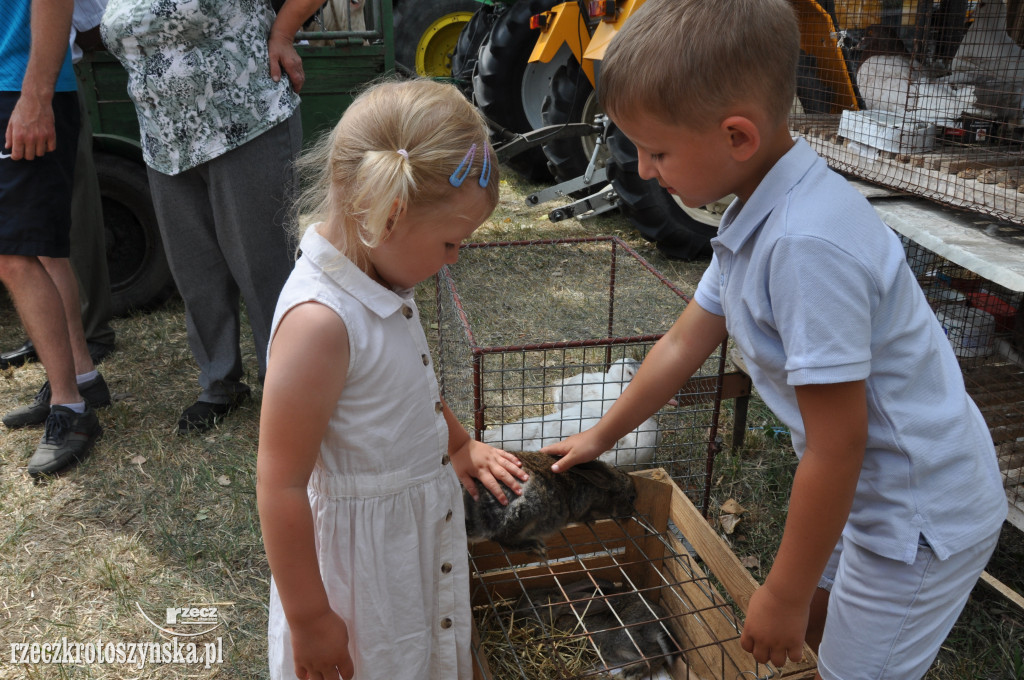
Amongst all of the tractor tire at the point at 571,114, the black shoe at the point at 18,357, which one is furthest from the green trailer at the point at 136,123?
the tractor tire at the point at 571,114

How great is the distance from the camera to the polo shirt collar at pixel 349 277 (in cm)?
129

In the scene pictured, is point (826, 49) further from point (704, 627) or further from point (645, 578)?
point (704, 627)

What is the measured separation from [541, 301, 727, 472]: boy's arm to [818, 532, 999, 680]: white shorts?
1.62 feet

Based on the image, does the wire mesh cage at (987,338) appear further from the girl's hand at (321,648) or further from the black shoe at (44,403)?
the black shoe at (44,403)

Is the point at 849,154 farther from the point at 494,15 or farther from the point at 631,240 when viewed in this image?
the point at 494,15

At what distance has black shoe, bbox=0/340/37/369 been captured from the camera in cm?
378

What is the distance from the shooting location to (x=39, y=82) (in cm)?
277

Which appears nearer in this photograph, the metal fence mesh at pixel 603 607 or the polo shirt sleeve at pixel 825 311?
the polo shirt sleeve at pixel 825 311

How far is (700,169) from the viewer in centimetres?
123

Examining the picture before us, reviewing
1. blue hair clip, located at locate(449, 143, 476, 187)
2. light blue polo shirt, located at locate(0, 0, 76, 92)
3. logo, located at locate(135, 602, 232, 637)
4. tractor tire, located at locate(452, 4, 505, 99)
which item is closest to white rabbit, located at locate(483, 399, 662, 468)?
logo, located at locate(135, 602, 232, 637)

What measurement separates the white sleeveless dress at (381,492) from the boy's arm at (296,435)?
46 millimetres

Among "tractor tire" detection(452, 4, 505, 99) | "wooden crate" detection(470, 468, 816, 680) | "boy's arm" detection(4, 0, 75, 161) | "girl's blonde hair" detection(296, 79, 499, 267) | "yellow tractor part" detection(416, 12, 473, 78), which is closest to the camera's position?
"girl's blonde hair" detection(296, 79, 499, 267)

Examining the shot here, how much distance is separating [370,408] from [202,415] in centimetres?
220

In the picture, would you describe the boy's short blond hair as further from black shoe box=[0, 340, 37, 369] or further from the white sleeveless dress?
black shoe box=[0, 340, 37, 369]
